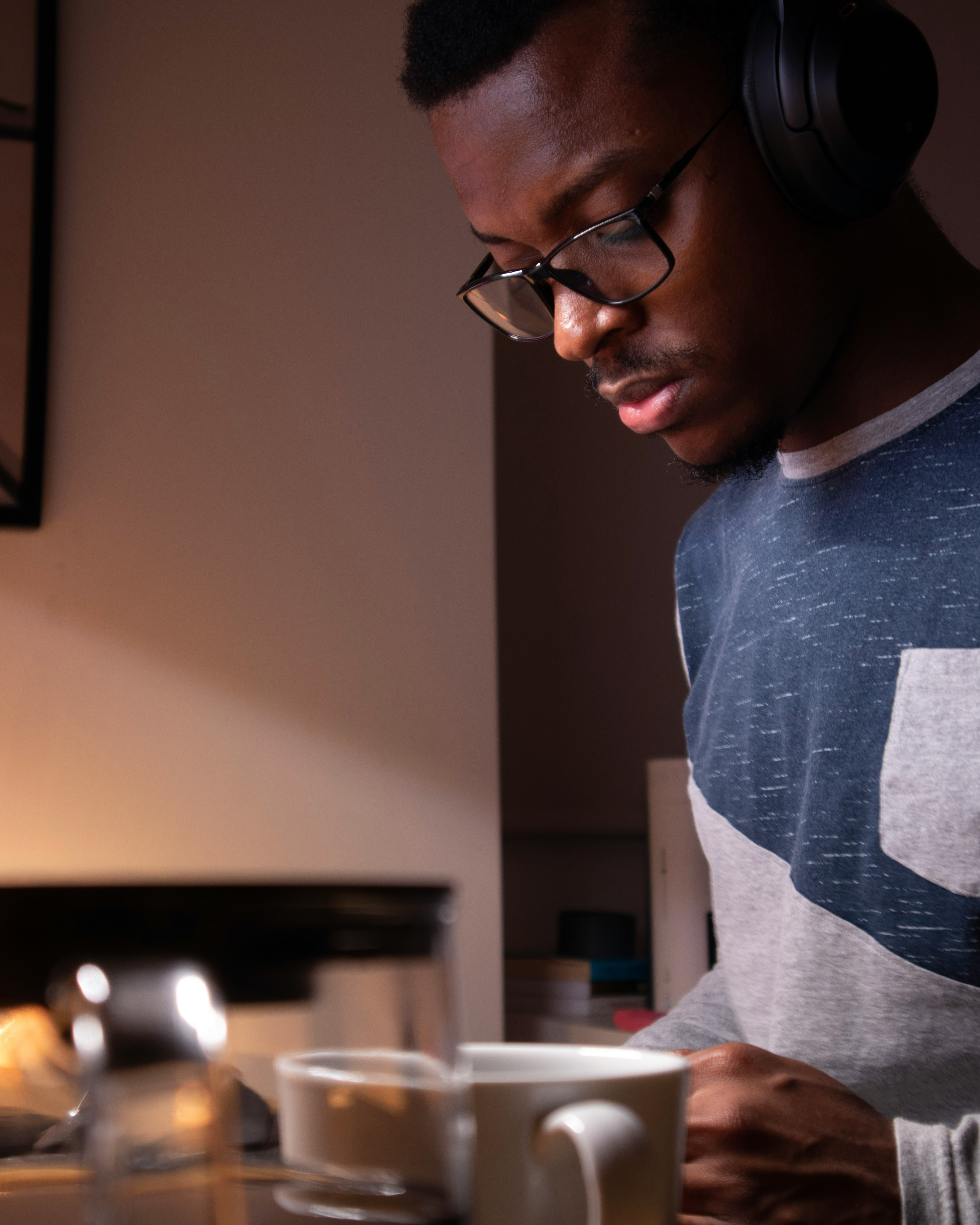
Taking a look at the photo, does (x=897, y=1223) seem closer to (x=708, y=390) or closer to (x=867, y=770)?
(x=867, y=770)

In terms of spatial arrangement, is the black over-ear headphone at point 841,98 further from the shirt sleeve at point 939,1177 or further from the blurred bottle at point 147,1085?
the blurred bottle at point 147,1085

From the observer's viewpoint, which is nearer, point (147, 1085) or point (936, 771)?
point (147, 1085)

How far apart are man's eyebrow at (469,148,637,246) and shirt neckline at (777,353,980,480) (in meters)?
0.26

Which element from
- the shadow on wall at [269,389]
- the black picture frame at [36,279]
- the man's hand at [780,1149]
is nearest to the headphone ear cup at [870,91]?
the man's hand at [780,1149]

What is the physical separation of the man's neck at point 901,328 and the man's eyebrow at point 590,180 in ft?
0.68

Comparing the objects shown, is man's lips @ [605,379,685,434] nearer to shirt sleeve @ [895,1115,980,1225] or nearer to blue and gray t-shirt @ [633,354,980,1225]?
blue and gray t-shirt @ [633,354,980,1225]

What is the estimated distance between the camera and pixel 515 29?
741 millimetres

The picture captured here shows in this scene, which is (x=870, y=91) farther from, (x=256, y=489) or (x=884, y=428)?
(x=256, y=489)

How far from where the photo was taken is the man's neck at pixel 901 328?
30.0 inches

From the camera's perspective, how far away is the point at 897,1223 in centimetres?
45

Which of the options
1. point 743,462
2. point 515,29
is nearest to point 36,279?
point 515,29

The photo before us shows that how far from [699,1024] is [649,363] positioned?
0.47 meters

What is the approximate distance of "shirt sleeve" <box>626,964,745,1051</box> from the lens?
0.73 m

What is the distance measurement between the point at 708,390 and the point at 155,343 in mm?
841
